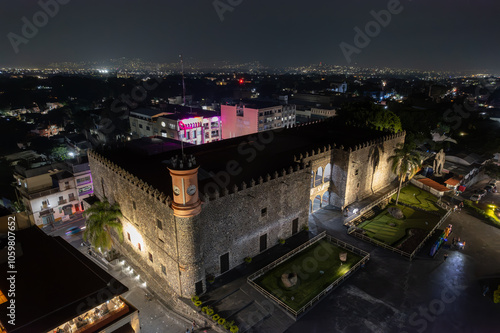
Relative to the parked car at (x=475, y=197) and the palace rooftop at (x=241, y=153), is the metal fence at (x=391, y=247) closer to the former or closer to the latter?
the palace rooftop at (x=241, y=153)

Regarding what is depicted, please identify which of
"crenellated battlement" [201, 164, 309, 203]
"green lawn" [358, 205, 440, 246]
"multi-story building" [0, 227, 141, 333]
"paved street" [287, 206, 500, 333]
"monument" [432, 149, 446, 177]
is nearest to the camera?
"multi-story building" [0, 227, 141, 333]

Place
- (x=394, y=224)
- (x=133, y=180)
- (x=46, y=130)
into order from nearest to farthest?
(x=133, y=180) < (x=394, y=224) < (x=46, y=130)

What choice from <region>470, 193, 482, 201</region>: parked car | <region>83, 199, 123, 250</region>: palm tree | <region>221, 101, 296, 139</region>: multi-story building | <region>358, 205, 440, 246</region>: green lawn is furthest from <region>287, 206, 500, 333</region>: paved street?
<region>221, 101, 296, 139</region>: multi-story building

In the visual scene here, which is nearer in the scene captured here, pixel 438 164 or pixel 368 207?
pixel 368 207

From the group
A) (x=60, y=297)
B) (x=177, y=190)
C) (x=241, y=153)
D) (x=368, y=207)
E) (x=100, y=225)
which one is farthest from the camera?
(x=368, y=207)

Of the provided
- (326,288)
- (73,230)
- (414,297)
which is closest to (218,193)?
(326,288)

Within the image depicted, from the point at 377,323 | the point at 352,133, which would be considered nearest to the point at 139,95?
the point at 352,133

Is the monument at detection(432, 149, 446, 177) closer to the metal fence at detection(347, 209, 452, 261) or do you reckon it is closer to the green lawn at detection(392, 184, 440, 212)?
the green lawn at detection(392, 184, 440, 212)

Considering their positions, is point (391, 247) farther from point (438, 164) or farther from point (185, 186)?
point (438, 164)
